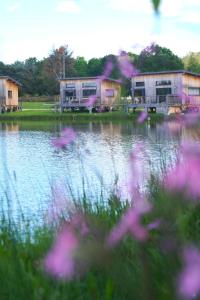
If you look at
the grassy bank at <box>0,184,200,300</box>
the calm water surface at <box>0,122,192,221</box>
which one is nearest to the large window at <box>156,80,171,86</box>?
the calm water surface at <box>0,122,192,221</box>

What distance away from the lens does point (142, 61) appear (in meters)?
2.04

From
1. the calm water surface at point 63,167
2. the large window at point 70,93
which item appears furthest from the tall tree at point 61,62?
the calm water surface at point 63,167

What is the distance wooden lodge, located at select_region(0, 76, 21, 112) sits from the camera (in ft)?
185

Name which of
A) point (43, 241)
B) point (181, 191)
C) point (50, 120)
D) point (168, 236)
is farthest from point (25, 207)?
point (50, 120)

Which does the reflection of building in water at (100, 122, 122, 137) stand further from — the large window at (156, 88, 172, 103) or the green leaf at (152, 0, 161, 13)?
the green leaf at (152, 0, 161, 13)

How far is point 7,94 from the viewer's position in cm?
5731

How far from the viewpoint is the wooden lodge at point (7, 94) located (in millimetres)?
56375

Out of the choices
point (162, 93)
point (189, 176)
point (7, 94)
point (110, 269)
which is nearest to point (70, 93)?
point (7, 94)

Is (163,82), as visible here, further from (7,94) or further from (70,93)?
(7,94)

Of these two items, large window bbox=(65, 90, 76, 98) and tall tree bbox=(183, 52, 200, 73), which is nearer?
tall tree bbox=(183, 52, 200, 73)

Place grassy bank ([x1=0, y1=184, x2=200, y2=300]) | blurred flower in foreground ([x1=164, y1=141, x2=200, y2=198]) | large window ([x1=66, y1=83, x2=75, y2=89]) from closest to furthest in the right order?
blurred flower in foreground ([x1=164, y1=141, x2=200, y2=198]) → grassy bank ([x1=0, y1=184, x2=200, y2=300]) → large window ([x1=66, y1=83, x2=75, y2=89])

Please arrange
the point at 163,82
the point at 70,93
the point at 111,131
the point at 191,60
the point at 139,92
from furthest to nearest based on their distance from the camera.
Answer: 1. the point at 70,93
2. the point at 139,92
3. the point at 163,82
4. the point at 111,131
5. the point at 191,60

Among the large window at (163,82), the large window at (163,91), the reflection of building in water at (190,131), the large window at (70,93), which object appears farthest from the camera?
the large window at (70,93)

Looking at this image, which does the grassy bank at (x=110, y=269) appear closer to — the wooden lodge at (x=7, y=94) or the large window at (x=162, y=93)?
the large window at (x=162, y=93)
